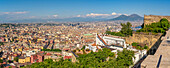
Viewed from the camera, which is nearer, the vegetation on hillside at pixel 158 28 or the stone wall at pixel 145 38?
the stone wall at pixel 145 38

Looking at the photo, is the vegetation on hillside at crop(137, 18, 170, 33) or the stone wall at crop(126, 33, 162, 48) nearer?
the stone wall at crop(126, 33, 162, 48)

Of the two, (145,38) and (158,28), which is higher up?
(158,28)

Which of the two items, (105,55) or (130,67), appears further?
(105,55)

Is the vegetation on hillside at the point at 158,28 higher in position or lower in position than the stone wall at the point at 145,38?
higher

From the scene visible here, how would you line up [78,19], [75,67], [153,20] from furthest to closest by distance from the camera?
[78,19], [153,20], [75,67]

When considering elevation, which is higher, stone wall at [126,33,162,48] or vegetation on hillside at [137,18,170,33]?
vegetation on hillside at [137,18,170,33]

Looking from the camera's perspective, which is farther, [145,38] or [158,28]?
[158,28]

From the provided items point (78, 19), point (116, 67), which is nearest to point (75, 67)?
point (116, 67)

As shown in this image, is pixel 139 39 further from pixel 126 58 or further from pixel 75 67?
pixel 75 67
